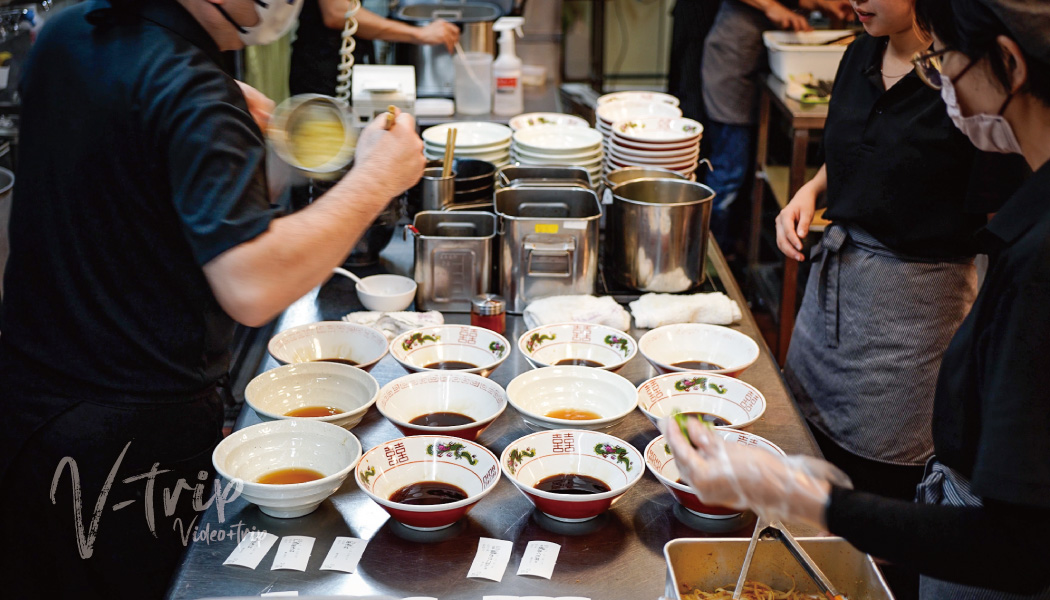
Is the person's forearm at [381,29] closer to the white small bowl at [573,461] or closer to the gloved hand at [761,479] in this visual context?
the white small bowl at [573,461]

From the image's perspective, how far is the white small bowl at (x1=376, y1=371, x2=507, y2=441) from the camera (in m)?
1.80

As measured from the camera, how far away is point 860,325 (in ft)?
7.62

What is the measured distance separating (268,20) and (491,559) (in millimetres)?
947

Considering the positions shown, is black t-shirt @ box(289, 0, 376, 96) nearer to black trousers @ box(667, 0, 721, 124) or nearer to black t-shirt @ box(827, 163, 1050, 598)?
black trousers @ box(667, 0, 721, 124)

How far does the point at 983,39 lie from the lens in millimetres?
1051

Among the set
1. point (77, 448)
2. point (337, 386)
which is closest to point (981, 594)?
point (337, 386)

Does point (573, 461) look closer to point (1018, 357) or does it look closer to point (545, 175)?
point (1018, 357)

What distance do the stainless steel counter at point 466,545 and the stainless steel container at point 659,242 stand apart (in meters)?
0.73

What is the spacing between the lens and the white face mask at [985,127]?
1125 millimetres

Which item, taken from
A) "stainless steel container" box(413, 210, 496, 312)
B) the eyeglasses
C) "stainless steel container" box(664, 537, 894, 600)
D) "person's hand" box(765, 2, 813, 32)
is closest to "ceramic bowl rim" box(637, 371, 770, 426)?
"stainless steel container" box(664, 537, 894, 600)

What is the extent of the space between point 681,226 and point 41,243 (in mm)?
1522

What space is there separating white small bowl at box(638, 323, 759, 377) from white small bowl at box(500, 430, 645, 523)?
0.45 metres

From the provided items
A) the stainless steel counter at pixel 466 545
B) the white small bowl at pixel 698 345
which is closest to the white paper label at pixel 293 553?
the stainless steel counter at pixel 466 545

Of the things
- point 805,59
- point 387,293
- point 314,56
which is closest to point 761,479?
point 387,293
